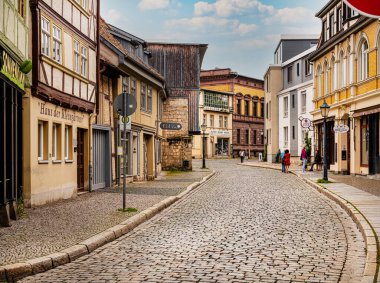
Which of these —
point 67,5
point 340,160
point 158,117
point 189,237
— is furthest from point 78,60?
point 340,160

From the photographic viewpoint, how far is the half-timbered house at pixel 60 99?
14.3m

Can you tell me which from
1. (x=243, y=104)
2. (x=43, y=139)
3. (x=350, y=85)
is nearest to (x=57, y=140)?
(x=43, y=139)

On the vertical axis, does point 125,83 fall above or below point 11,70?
above

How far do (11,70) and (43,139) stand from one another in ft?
13.8

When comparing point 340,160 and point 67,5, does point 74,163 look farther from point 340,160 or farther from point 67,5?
point 340,160

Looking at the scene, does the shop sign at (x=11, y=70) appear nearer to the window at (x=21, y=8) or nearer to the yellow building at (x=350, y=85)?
the window at (x=21, y=8)

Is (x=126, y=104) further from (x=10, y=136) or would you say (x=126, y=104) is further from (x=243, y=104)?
(x=243, y=104)

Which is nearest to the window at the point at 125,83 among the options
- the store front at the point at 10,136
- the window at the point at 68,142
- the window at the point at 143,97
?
the window at the point at 143,97

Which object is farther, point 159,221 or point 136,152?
point 136,152

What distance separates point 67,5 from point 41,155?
15.8 feet

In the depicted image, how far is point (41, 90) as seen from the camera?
14.6 m

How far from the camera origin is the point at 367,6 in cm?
355

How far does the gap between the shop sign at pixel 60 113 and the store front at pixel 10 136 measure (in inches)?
76.0

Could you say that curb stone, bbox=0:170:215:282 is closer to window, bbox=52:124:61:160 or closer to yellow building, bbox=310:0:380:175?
window, bbox=52:124:61:160
